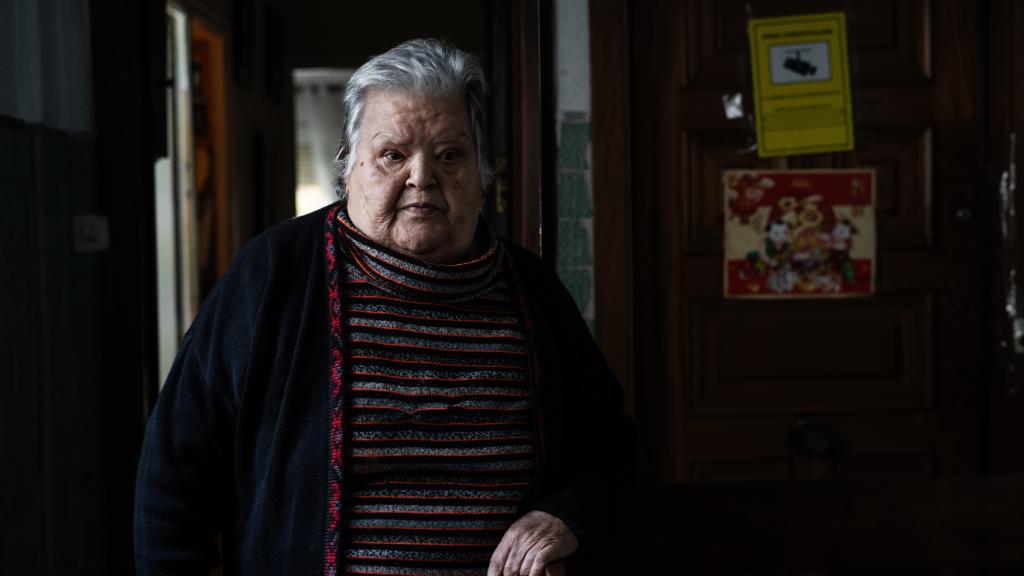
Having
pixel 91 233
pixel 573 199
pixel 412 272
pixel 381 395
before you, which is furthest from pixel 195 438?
pixel 573 199

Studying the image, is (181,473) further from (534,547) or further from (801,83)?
(801,83)

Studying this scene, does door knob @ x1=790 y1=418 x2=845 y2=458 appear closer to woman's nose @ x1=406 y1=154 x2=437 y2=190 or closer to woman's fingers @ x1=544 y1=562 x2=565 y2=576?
woman's fingers @ x1=544 y1=562 x2=565 y2=576

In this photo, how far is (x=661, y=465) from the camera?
7.86 feet

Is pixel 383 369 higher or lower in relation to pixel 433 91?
lower

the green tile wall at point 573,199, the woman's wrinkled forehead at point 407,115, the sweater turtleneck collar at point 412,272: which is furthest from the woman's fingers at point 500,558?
the green tile wall at point 573,199

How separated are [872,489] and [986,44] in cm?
136

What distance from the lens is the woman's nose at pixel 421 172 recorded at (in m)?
1.41

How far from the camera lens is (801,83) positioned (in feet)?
7.64

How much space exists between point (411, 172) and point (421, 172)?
2cm

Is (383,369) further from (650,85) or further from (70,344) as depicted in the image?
(650,85)

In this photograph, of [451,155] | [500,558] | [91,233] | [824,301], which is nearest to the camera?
[500,558]

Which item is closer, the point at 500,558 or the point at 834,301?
the point at 500,558

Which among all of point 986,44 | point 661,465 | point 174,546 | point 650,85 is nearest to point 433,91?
point 174,546

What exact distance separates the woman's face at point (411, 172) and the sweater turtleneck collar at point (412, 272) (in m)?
0.02
